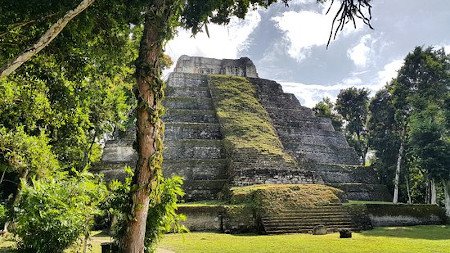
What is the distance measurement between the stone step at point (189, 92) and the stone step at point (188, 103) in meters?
0.76

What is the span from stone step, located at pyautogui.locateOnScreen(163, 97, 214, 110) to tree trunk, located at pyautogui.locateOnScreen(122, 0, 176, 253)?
16489 millimetres

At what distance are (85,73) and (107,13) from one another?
1359 mm

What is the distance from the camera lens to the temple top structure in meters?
31.3

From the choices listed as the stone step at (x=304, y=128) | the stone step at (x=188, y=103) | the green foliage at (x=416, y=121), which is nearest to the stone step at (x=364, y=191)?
the green foliage at (x=416, y=121)

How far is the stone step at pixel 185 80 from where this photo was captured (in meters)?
24.0

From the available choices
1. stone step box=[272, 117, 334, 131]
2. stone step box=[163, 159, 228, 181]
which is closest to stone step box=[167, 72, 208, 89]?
stone step box=[272, 117, 334, 131]

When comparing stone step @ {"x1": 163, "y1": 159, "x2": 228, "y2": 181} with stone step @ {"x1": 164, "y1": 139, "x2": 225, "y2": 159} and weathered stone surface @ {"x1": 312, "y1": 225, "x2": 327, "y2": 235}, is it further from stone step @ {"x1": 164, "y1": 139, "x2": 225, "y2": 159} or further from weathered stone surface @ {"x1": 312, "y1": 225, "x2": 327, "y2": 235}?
weathered stone surface @ {"x1": 312, "y1": 225, "x2": 327, "y2": 235}

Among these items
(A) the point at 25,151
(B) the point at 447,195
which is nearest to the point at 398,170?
(B) the point at 447,195

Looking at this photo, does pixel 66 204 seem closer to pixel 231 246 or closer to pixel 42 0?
pixel 42 0

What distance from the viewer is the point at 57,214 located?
6.30 meters

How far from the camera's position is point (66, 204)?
6.42 m

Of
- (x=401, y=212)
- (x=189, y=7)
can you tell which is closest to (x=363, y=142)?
(x=401, y=212)

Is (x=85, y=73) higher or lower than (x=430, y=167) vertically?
higher

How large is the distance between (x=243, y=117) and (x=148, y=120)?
17.7 meters
